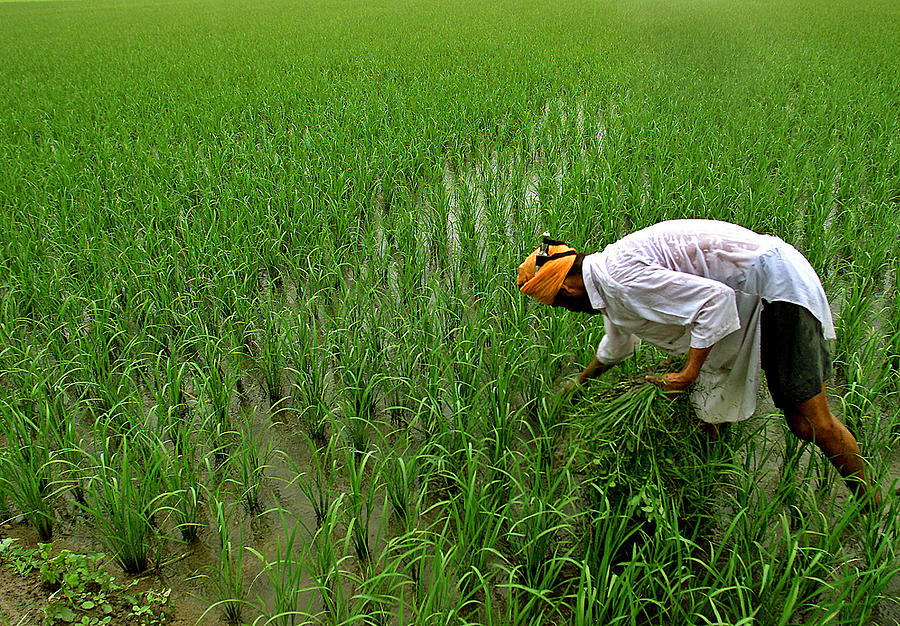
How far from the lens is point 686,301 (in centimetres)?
183

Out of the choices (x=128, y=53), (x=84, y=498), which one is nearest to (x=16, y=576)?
(x=84, y=498)

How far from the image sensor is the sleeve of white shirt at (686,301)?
178 centimetres

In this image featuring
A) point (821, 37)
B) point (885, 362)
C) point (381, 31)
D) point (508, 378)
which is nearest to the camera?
point (508, 378)

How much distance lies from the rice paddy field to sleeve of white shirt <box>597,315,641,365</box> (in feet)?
0.48

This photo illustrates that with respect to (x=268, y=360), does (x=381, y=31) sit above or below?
above

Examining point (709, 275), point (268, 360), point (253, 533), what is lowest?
point (253, 533)

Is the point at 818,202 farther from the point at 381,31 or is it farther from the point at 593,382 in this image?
the point at 381,31

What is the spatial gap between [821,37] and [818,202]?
9.26 metres

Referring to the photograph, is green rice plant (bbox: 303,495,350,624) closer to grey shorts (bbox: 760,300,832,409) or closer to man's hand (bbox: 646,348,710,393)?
man's hand (bbox: 646,348,710,393)

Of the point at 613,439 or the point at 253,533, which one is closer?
the point at 613,439

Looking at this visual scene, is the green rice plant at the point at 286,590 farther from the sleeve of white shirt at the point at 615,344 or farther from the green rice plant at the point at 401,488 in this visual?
the sleeve of white shirt at the point at 615,344

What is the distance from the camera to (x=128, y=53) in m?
11.6

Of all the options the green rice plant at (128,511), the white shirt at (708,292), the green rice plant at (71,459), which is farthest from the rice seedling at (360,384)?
the white shirt at (708,292)

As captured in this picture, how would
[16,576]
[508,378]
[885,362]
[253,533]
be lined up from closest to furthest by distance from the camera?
[16,576] → [253,533] → [508,378] → [885,362]
